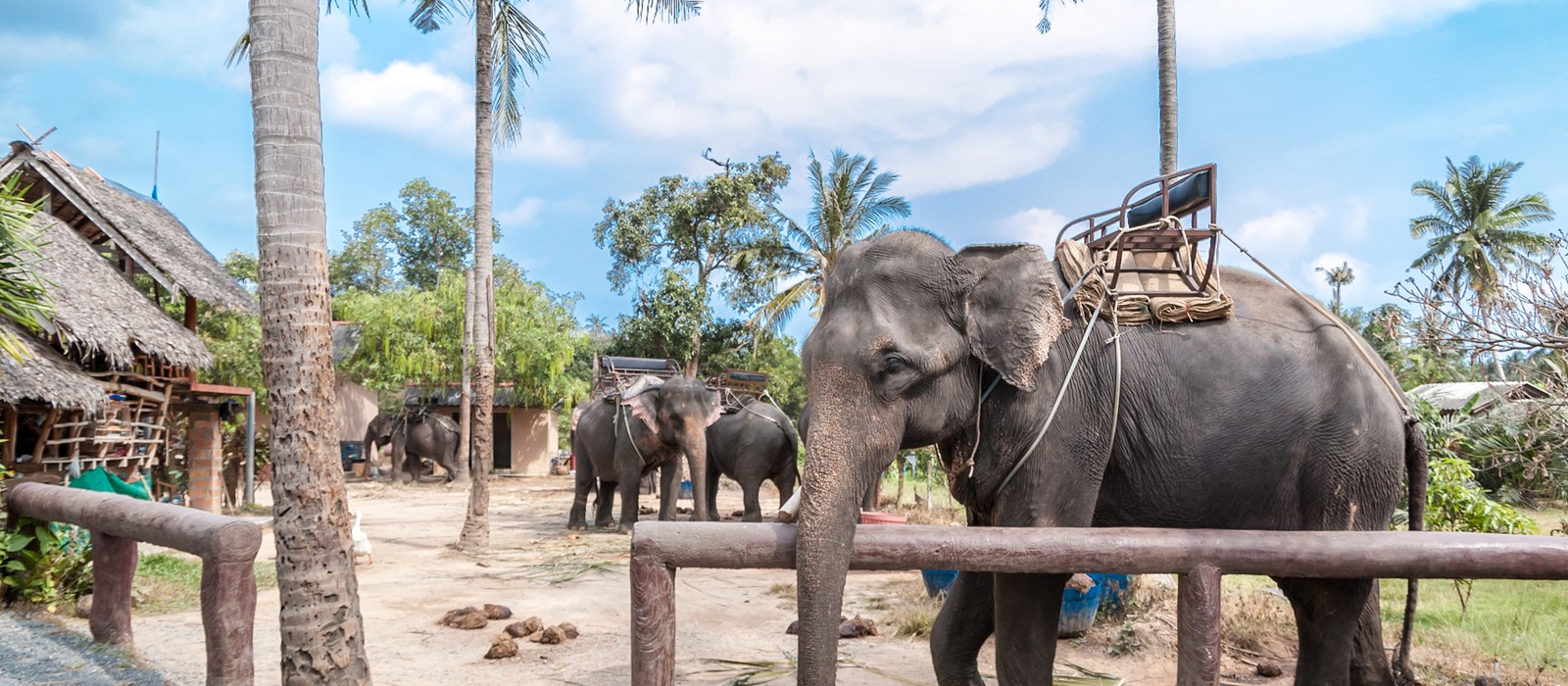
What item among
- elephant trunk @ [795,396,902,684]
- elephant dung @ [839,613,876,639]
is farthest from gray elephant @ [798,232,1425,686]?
elephant dung @ [839,613,876,639]

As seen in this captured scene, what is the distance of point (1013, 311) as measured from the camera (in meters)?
3.73

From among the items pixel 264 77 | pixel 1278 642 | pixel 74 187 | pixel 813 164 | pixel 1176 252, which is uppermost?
pixel 813 164

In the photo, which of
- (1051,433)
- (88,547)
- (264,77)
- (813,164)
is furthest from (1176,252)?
(813,164)

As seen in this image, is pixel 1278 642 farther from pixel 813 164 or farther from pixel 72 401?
pixel 813 164

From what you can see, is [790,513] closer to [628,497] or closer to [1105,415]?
[1105,415]

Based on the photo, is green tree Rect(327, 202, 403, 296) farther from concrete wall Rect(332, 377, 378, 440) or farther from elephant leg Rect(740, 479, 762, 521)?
elephant leg Rect(740, 479, 762, 521)

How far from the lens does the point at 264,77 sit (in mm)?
4711

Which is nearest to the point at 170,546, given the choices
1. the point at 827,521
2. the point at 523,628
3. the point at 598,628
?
the point at 523,628

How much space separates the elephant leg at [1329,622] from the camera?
393 centimetres

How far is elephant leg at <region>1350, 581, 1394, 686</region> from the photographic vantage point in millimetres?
4199

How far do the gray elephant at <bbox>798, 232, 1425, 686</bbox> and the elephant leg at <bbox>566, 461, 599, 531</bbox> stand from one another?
34.8 feet

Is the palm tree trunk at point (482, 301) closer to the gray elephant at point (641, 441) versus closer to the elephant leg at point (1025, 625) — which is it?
the gray elephant at point (641, 441)

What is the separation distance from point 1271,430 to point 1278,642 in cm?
303

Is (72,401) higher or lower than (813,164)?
lower
